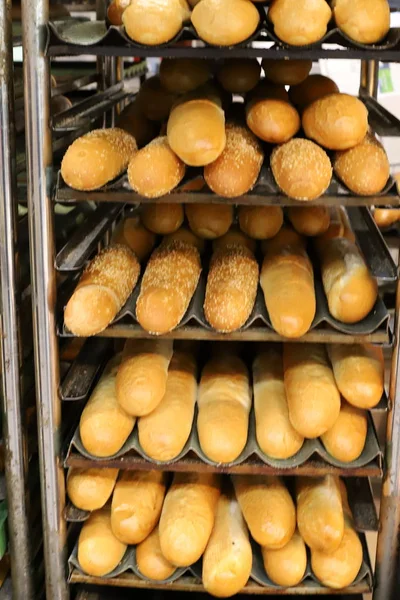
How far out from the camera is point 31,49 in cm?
131

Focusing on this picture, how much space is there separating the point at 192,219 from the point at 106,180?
33 cm

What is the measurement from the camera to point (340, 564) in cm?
153

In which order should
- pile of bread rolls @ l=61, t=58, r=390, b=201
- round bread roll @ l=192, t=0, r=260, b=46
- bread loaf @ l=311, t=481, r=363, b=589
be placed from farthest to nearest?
bread loaf @ l=311, t=481, r=363, b=589 < pile of bread rolls @ l=61, t=58, r=390, b=201 < round bread roll @ l=192, t=0, r=260, b=46

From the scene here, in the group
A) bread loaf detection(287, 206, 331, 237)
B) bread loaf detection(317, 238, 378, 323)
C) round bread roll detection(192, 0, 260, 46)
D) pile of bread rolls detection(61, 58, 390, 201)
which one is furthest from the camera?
bread loaf detection(287, 206, 331, 237)

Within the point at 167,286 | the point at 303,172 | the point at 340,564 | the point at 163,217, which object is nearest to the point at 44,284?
the point at 167,286

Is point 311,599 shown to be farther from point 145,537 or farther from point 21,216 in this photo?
point 21,216

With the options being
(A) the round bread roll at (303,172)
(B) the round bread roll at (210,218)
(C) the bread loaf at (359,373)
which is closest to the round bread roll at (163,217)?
(B) the round bread roll at (210,218)

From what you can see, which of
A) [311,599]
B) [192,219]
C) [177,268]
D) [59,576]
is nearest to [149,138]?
[192,219]

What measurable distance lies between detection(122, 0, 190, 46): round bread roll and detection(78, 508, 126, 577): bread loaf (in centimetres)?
105

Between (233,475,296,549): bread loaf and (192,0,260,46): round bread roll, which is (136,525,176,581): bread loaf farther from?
(192,0,260,46): round bread roll

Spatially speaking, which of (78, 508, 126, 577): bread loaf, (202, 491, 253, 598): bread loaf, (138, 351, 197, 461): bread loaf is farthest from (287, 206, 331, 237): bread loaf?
(78, 508, 126, 577): bread loaf

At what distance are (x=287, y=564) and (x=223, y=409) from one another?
36cm

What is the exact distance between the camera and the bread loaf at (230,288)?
4.58 feet

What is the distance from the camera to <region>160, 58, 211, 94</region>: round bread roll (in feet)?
5.26
